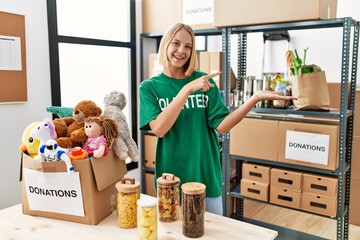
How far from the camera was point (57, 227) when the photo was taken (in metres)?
1.14

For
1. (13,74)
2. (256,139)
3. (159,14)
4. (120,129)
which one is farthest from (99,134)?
(159,14)

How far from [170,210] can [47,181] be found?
42 centimetres

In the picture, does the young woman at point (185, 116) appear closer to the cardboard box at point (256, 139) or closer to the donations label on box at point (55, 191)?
the donations label on box at point (55, 191)

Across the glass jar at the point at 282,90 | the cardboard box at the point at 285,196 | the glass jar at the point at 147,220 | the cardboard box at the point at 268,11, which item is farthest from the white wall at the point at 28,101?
the cardboard box at the point at 285,196

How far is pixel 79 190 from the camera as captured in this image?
1.14 m

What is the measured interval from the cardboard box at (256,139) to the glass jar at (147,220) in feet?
5.28

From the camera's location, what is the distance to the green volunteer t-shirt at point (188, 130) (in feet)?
4.92

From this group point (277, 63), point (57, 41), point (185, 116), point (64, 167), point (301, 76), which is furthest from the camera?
point (277, 63)

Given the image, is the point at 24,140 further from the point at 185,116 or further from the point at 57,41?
the point at 57,41

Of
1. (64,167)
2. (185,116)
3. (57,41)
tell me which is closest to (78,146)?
(64,167)

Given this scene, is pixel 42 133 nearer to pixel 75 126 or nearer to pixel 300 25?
pixel 75 126

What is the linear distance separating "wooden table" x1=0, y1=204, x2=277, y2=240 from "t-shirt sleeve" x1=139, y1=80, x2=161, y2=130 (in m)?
0.44

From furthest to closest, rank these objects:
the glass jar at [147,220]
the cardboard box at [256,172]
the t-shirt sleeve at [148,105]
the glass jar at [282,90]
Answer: the cardboard box at [256,172] → the glass jar at [282,90] → the t-shirt sleeve at [148,105] → the glass jar at [147,220]

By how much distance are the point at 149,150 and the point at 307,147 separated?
1.39 metres
